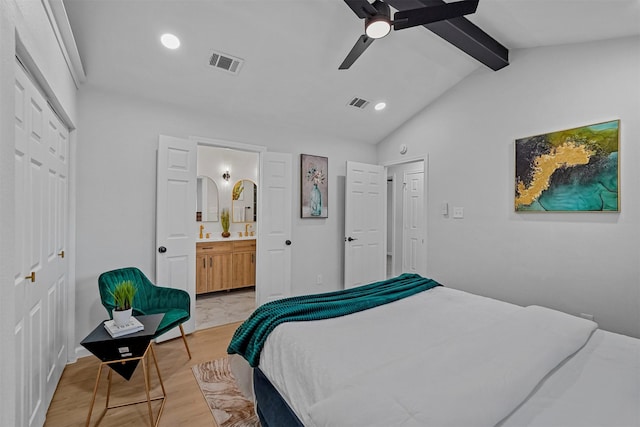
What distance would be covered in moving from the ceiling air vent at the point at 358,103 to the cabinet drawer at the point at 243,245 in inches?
101

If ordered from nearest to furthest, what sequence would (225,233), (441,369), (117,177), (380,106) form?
1. (441,369)
2. (117,177)
3. (380,106)
4. (225,233)

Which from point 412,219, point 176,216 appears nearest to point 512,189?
point 412,219

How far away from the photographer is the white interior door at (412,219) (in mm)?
5297

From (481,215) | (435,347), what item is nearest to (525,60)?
(481,215)

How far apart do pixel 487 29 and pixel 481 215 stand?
181 cm

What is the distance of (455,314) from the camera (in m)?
1.85

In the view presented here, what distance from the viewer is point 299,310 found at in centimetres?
179

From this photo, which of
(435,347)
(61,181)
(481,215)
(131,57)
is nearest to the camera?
(435,347)

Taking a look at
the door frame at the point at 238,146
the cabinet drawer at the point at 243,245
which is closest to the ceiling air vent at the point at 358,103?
the door frame at the point at 238,146

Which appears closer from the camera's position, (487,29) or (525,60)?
(487,29)

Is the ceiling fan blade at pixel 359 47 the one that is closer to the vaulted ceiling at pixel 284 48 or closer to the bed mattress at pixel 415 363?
the vaulted ceiling at pixel 284 48

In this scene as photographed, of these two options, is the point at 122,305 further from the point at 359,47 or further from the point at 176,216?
the point at 359,47

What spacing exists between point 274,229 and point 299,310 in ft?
6.50

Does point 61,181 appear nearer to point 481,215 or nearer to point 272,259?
point 272,259
